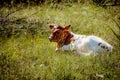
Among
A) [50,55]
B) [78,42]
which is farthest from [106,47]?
[50,55]

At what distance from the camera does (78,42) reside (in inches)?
251

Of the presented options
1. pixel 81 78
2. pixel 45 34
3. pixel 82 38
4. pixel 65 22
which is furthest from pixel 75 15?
pixel 81 78

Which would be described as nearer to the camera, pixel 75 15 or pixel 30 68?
pixel 30 68

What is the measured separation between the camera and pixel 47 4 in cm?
990

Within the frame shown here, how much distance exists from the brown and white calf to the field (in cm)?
12

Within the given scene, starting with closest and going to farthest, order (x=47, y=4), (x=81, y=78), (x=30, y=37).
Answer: (x=81, y=78), (x=30, y=37), (x=47, y=4)

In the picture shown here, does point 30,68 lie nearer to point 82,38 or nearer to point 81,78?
point 81,78

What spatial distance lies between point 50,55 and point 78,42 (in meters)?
0.54

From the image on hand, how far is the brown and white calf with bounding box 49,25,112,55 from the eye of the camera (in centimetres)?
608

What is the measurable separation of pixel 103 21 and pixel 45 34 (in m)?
1.54

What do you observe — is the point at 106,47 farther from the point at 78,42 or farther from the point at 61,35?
the point at 61,35

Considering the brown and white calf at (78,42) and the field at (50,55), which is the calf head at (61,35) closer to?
the brown and white calf at (78,42)

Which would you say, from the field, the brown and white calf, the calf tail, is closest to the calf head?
the brown and white calf

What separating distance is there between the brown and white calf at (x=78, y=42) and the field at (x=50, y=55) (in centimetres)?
12
